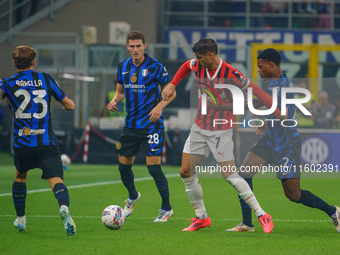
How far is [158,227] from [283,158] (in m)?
1.58

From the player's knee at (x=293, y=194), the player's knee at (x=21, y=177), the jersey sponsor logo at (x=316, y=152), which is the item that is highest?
the player's knee at (x=21, y=177)

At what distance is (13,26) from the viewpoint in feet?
74.5

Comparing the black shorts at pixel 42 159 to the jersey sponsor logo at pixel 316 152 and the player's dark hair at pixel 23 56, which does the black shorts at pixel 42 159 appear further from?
the jersey sponsor logo at pixel 316 152

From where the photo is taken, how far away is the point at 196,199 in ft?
24.6

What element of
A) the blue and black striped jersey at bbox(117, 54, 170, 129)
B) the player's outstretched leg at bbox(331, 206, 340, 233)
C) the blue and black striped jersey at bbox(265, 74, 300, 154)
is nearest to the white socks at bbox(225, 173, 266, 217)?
the blue and black striped jersey at bbox(265, 74, 300, 154)

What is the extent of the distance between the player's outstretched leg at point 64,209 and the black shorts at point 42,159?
152 millimetres

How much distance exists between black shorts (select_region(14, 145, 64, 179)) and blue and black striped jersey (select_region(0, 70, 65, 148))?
0.17 ft

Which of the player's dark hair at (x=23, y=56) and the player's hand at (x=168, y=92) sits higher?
the player's dark hair at (x=23, y=56)

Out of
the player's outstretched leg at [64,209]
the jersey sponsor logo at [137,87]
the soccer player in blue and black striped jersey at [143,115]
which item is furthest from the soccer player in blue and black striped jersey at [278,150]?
the player's outstretched leg at [64,209]

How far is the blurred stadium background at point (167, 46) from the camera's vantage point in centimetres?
1775

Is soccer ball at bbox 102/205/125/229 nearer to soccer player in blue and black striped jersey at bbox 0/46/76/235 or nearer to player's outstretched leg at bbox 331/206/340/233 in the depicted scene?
soccer player in blue and black striped jersey at bbox 0/46/76/235

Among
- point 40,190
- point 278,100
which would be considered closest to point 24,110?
point 278,100

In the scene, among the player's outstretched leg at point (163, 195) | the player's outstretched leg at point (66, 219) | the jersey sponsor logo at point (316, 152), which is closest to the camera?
the player's outstretched leg at point (66, 219)

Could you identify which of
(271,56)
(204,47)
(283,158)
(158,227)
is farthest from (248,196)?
(204,47)
